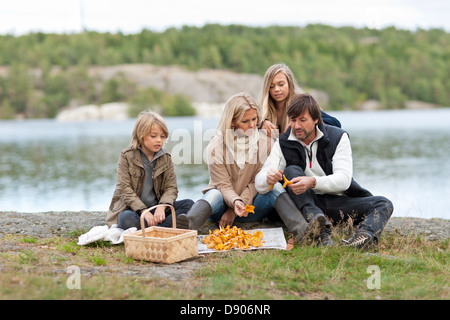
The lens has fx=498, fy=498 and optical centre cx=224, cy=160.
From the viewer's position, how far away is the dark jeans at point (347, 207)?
435cm

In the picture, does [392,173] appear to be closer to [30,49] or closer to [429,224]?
[429,224]

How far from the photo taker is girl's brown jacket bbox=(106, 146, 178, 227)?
4848mm

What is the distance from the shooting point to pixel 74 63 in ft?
297

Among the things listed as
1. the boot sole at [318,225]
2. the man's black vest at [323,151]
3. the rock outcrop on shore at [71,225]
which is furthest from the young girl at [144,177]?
the boot sole at [318,225]

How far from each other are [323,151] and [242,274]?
61.0 inches

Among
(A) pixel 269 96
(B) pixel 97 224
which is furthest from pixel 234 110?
(B) pixel 97 224

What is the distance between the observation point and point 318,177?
4.43m

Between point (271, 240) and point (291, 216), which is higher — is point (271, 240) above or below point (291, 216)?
below

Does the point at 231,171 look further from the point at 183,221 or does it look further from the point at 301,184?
the point at 301,184

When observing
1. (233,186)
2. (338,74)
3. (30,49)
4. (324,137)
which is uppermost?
(30,49)

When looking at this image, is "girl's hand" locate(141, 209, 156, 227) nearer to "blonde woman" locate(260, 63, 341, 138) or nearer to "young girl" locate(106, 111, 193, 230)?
"young girl" locate(106, 111, 193, 230)

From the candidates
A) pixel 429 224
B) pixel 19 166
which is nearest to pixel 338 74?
pixel 19 166

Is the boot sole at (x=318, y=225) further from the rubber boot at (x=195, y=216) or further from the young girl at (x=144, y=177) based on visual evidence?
the young girl at (x=144, y=177)

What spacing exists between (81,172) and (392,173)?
11217 millimetres
